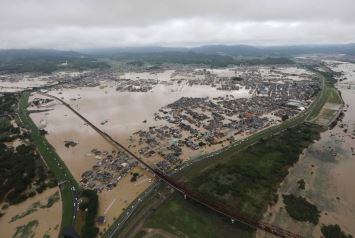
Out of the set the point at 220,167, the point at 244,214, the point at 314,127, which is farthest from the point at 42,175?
the point at 314,127

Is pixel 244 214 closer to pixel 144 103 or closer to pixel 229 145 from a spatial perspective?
pixel 229 145

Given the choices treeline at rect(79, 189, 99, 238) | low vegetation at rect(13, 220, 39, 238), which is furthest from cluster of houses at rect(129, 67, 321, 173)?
low vegetation at rect(13, 220, 39, 238)

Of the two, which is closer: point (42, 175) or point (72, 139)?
point (42, 175)

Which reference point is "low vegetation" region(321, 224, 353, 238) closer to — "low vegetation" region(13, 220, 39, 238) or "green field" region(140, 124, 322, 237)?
"green field" region(140, 124, 322, 237)

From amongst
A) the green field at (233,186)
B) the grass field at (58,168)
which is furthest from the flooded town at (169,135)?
the green field at (233,186)

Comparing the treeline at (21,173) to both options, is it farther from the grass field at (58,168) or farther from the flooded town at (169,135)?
the flooded town at (169,135)

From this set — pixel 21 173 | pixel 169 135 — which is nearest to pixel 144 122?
pixel 169 135

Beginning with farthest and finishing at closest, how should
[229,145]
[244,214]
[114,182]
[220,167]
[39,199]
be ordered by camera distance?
[229,145], [220,167], [114,182], [39,199], [244,214]
